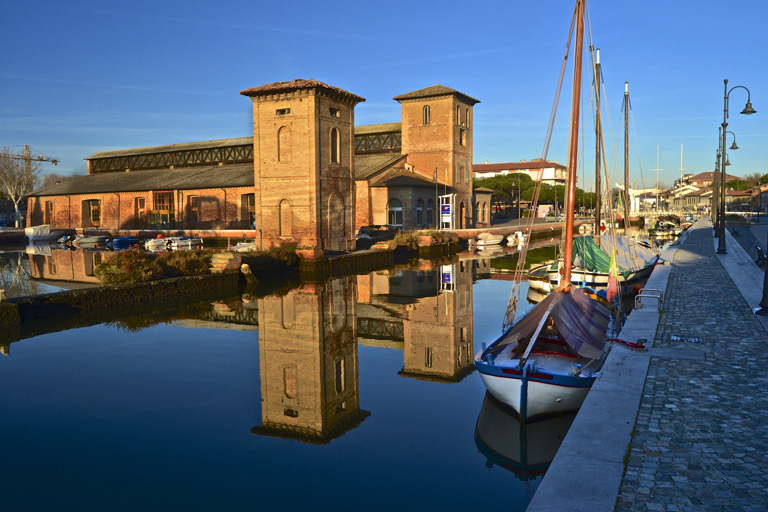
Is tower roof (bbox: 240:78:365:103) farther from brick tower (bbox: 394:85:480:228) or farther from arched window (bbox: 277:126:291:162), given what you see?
brick tower (bbox: 394:85:480:228)

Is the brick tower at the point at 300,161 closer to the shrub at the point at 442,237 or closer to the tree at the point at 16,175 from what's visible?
the shrub at the point at 442,237

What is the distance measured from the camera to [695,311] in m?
12.7

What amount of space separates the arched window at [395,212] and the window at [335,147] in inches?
584

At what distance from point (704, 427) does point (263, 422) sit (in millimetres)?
6208

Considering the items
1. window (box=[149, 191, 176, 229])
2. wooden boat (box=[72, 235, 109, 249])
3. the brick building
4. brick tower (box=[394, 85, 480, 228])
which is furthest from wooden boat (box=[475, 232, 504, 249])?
wooden boat (box=[72, 235, 109, 249])

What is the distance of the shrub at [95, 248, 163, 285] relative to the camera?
20.5 meters

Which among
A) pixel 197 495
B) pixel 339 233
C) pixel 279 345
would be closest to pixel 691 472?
pixel 197 495

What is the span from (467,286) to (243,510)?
61.0 ft

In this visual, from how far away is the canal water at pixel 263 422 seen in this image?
6633mm

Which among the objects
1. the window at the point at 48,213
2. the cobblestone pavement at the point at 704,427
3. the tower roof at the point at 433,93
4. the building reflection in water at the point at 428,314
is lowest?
the building reflection in water at the point at 428,314

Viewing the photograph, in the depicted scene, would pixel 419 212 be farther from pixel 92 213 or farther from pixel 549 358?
pixel 549 358

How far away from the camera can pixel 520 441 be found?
7996 millimetres

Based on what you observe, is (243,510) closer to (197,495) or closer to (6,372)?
(197,495)

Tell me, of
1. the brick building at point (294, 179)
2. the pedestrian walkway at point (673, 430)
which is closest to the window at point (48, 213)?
the brick building at point (294, 179)
